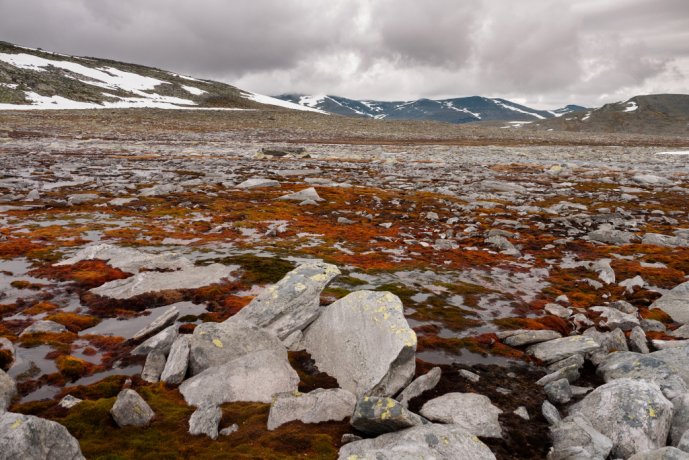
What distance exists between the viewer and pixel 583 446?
6.70m

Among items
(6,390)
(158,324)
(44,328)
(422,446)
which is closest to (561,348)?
(422,446)

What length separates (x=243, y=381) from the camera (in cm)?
826

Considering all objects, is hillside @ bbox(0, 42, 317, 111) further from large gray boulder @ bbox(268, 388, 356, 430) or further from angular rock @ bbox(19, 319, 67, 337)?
large gray boulder @ bbox(268, 388, 356, 430)

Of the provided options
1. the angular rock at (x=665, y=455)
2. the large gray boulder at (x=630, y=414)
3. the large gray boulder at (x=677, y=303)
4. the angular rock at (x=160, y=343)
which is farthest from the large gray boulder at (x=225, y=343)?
the large gray boulder at (x=677, y=303)

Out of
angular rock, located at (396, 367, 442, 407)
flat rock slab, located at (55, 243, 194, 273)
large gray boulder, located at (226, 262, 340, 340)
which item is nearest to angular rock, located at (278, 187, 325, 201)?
flat rock slab, located at (55, 243, 194, 273)

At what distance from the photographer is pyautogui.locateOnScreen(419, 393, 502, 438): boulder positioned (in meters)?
7.39

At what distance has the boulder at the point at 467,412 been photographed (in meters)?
7.39

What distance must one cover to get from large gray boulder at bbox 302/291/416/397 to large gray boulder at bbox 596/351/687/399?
4.28m

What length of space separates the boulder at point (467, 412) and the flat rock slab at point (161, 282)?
8.60 m

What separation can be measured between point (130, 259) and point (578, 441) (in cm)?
1416

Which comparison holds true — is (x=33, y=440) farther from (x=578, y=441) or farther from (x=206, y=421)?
(x=578, y=441)

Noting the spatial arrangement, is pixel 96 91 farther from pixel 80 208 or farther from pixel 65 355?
pixel 65 355

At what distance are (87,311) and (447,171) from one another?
136 feet

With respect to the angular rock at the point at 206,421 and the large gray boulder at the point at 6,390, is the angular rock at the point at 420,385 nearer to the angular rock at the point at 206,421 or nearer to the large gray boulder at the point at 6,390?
the angular rock at the point at 206,421
